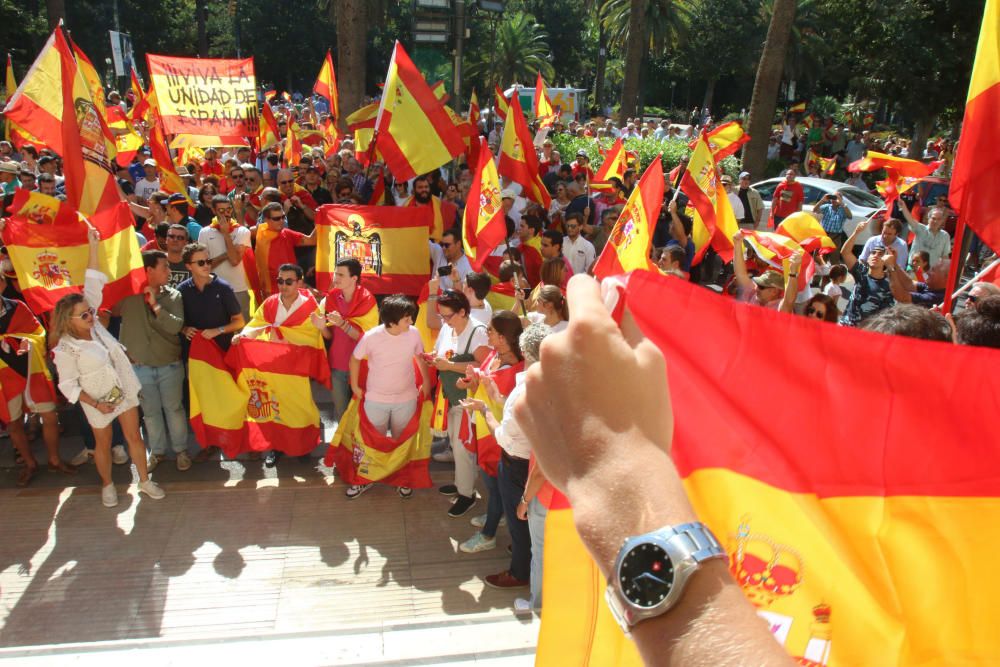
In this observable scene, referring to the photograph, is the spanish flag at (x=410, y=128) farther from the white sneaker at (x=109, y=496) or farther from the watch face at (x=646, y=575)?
the watch face at (x=646, y=575)

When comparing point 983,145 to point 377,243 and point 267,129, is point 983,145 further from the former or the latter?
point 267,129

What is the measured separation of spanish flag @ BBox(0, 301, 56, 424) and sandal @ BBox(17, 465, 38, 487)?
1.38 ft

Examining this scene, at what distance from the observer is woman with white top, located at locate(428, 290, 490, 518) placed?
5352 millimetres

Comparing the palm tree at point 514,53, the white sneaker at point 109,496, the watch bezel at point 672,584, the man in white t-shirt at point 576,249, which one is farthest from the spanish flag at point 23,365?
the palm tree at point 514,53

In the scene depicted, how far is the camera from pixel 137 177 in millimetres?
12805

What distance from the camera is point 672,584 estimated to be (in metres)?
1.02

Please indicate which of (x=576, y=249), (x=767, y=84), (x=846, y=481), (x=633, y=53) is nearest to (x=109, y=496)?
(x=576, y=249)

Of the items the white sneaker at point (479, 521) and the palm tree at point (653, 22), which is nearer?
→ the white sneaker at point (479, 521)

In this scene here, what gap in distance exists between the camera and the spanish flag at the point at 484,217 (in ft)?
21.6

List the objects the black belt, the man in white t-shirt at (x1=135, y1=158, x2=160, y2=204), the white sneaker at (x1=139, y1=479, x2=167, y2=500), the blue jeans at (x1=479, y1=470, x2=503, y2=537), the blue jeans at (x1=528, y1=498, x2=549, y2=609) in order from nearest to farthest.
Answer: the blue jeans at (x1=528, y1=498, x2=549, y2=609)
the black belt
the blue jeans at (x1=479, y1=470, x2=503, y2=537)
the white sneaker at (x1=139, y1=479, x2=167, y2=500)
the man in white t-shirt at (x1=135, y1=158, x2=160, y2=204)

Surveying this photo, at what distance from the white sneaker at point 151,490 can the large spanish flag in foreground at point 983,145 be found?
541 cm

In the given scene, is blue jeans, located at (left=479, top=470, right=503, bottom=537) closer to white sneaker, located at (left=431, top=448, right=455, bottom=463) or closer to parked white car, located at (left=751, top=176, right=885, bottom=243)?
white sneaker, located at (left=431, top=448, right=455, bottom=463)

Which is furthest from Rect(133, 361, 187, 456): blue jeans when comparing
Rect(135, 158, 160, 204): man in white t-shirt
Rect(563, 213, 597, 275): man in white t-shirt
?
Rect(135, 158, 160, 204): man in white t-shirt

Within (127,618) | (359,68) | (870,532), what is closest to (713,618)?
(870,532)
